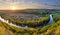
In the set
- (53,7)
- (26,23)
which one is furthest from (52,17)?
(26,23)

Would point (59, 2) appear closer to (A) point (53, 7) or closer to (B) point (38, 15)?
(A) point (53, 7)

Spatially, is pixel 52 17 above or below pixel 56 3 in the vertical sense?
below

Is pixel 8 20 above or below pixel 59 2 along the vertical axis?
below

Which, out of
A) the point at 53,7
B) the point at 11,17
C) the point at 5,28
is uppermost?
the point at 53,7

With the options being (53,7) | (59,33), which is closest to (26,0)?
(53,7)

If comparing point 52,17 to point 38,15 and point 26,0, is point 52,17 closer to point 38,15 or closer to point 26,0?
point 38,15

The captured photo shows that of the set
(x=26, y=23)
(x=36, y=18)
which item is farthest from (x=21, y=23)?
(x=36, y=18)

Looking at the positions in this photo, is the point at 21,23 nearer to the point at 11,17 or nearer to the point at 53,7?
the point at 11,17
